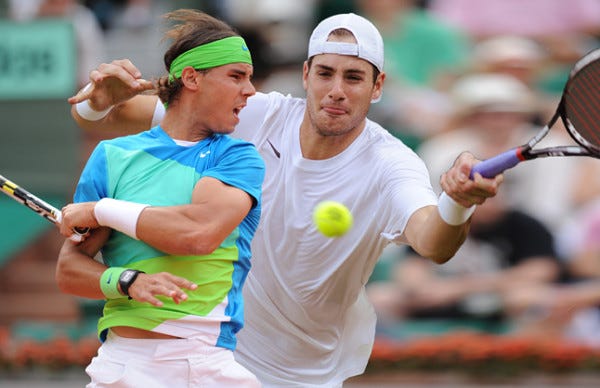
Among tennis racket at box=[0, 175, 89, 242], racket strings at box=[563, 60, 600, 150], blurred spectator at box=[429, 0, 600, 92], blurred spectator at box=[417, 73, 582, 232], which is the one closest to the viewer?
racket strings at box=[563, 60, 600, 150]

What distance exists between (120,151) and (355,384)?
470 centimetres

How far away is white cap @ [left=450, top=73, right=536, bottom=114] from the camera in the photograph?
353 inches

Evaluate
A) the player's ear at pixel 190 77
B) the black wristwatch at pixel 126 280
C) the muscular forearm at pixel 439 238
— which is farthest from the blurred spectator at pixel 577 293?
the black wristwatch at pixel 126 280

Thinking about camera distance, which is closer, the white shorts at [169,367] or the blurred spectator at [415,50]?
the white shorts at [169,367]

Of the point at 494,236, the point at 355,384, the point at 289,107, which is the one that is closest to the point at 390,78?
the point at 494,236

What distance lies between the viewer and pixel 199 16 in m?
4.68

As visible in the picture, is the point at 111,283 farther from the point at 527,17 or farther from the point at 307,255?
the point at 527,17

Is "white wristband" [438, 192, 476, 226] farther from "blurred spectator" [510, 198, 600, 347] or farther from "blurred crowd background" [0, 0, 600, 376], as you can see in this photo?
"blurred spectator" [510, 198, 600, 347]

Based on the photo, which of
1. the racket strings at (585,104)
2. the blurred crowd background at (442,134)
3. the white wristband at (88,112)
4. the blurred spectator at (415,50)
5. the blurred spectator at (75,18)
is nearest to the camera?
the racket strings at (585,104)

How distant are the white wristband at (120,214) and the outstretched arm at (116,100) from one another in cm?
69

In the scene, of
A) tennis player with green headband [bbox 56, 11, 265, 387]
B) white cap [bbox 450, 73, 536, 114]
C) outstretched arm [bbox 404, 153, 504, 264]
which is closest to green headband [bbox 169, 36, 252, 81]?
tennis player with green headband [bbox 56, 11, 265, 387]

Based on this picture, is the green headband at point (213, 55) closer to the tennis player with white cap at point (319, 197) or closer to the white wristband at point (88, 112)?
the tennis player with white cap at point (319, 197)

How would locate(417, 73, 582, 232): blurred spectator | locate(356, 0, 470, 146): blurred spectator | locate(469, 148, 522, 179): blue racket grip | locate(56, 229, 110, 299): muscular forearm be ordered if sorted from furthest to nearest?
locate(356, 0, 470, 146): blurred spectator → locate(417, 73, 582, 232): blurred spectator → locate(56, 229, 110, 299): muscular forearm → locate(469, 148, 522, 179): blue racket grip

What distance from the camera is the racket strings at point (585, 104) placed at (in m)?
4.46
